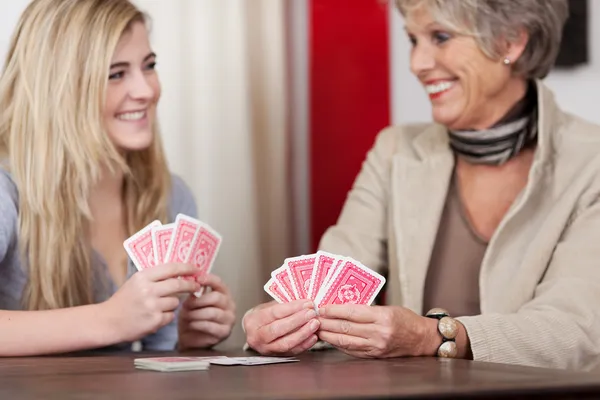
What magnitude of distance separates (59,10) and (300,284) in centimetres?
111

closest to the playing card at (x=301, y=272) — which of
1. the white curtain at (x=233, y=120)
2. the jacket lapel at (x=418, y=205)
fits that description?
the jacket lapel at (x=418, y=205)

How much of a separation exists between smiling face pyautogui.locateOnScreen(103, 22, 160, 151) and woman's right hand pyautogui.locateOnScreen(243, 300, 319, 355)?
33.1 inches

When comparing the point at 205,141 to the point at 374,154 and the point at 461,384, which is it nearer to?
the point at 374,154

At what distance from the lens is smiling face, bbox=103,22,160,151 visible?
9.29 feet

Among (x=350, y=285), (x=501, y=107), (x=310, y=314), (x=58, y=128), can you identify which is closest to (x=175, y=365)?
(x=310, y=314)

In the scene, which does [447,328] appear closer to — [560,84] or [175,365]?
[175,365]

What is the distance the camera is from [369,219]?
9.89 feet

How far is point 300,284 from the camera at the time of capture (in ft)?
7.37

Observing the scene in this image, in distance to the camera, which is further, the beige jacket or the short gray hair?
the short gray hair

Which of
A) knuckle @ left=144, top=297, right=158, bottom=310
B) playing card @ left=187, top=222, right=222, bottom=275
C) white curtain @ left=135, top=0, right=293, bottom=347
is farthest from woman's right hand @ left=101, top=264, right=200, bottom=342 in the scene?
white curtain @ left=135, top=0, right=293, bottom=347

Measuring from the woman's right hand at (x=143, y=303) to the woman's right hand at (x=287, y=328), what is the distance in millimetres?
298

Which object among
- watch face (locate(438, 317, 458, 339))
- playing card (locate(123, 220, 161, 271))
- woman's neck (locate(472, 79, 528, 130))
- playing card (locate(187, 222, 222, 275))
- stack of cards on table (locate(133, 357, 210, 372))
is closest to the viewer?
stack of cards on table (locate(133, 357, 210, 372))

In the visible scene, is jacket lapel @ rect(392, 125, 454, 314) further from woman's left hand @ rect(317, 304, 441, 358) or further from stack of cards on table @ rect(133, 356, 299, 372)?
stack of cards on table @ rect(133, 356, 299, 372)

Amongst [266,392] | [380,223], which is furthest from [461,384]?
[380,223]
